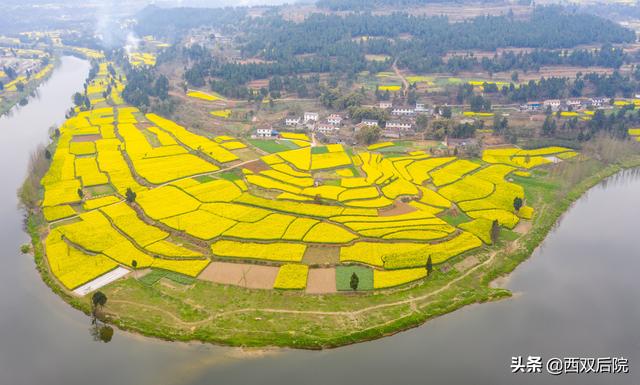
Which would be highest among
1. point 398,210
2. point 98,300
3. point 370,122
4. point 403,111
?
point 403,111

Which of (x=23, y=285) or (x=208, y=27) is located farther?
(x=208, y=27)

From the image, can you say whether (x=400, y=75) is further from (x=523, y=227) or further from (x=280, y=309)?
(x=280, y=309)

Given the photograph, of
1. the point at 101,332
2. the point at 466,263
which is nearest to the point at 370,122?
the point at 466,263

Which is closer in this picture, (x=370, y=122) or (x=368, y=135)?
(x=368, y=135)

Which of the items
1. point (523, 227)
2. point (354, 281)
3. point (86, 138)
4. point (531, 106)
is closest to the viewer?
point (354, 281)

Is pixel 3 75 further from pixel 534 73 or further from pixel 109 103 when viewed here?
pixel 534 73

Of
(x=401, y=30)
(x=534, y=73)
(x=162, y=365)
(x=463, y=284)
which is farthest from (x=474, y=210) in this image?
(x=401, y=30)
